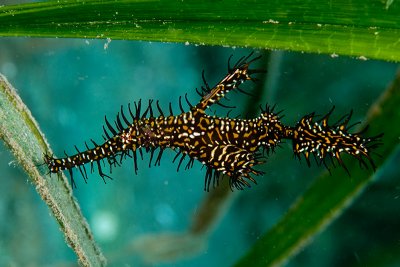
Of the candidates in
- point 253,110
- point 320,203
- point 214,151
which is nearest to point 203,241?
point 253,110

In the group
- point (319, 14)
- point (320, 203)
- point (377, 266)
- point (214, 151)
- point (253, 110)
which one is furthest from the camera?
point (377, 266)

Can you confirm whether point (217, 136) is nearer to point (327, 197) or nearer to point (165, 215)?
point (327, 197)

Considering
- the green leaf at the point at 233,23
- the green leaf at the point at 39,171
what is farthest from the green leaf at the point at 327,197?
the green leaf at the point at 39,171

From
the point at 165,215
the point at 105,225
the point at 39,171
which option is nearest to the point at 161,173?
the point at 165,215

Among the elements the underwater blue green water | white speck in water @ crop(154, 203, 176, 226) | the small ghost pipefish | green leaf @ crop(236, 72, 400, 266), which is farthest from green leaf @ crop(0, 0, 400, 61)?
white speck in water @ crop(154, 203, 176, 226)

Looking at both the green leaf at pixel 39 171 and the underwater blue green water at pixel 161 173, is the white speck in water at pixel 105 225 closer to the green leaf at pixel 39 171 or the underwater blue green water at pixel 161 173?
the underwater blue green water at pixel 161 173

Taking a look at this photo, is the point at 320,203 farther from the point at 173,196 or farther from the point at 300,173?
the point at 173,196
